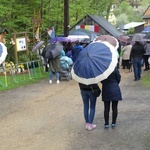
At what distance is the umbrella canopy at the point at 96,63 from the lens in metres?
6.42

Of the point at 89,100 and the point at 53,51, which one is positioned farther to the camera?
the point at 53,51

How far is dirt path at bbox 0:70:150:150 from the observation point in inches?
251

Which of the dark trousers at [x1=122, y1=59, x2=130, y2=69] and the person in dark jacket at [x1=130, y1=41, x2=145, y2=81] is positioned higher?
the person in dark jacket at [x1=130, y1=41, x2=145, y2=81]

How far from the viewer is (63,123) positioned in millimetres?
7812

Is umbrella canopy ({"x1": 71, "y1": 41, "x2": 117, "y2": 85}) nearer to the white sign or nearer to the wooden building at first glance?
the white sign

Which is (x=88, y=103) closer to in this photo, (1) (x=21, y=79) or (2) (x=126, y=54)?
(1) (x=21, y=79)

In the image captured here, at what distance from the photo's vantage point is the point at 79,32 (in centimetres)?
1939

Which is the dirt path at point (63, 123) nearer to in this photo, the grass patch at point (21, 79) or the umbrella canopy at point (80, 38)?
the grass patch at point (21, 79)

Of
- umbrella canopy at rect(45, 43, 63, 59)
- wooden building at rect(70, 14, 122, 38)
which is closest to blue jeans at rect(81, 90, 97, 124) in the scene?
umbrella canopy at rect(45, 43, 63, 59)

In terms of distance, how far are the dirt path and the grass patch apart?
1.26 meters

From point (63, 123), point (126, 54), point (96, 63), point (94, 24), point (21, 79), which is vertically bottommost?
point (21, 79)

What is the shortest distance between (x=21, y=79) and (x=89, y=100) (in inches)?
314

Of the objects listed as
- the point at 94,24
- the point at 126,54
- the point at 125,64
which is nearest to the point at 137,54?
the point at 126,54

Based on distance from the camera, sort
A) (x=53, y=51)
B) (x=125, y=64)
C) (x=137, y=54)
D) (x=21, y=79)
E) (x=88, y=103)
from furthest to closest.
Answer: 1. (x=125, y=64)
2. (x=21, y=79)
3. (x=137, y=54)
4. (x=53, y=51)
5. (x=88, y=103)
